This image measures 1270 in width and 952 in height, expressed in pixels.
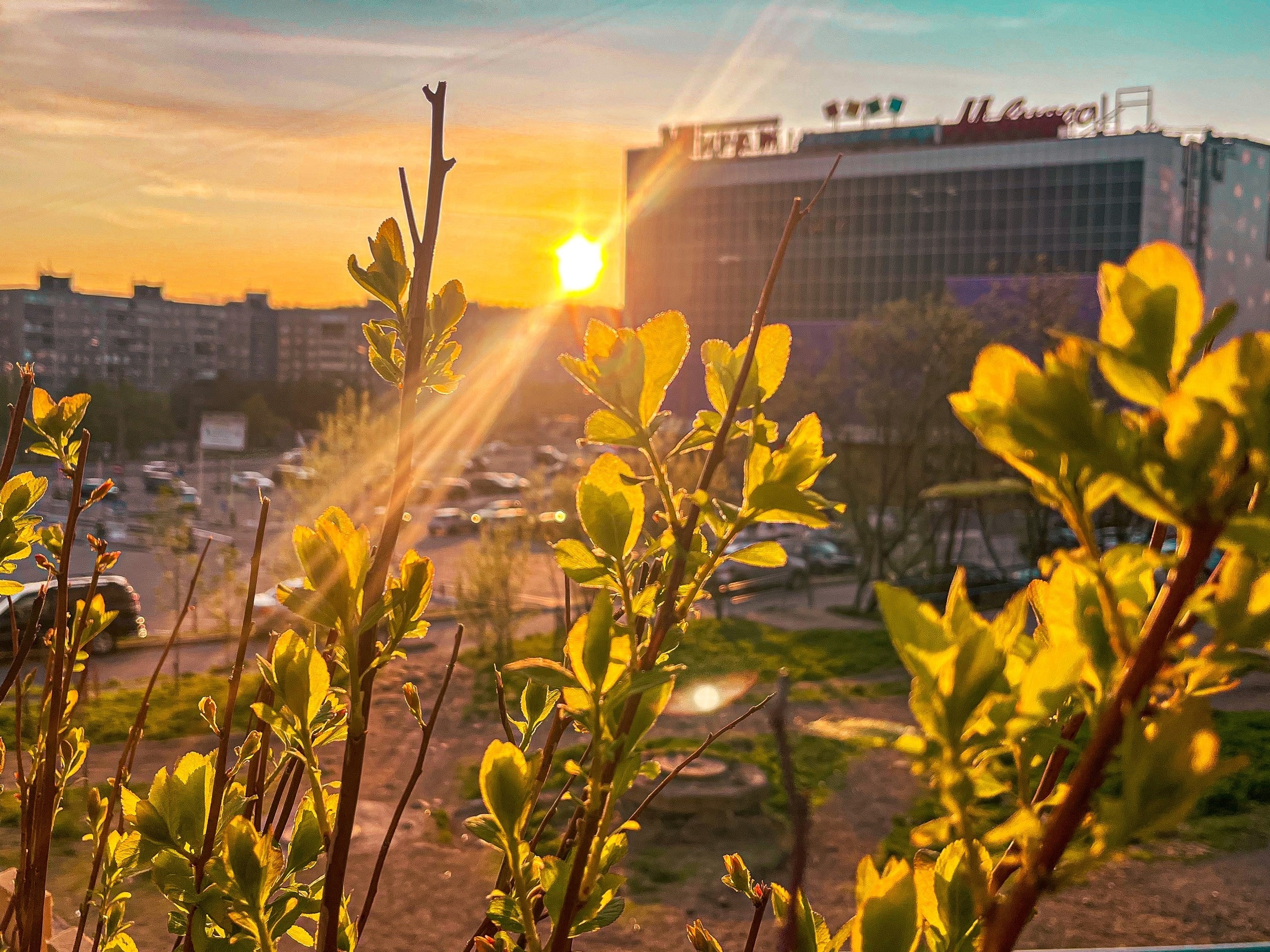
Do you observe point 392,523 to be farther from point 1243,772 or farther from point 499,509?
point 499,509

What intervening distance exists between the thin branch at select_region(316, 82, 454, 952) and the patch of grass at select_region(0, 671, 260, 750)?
8934 millimetres

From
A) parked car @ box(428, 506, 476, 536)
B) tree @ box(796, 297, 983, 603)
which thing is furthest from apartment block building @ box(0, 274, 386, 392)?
tree @ box(796, 297, 983, 603)

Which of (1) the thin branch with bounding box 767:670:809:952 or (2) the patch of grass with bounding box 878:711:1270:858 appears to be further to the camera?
(2) the patch of grass with bounding box 878:711:1270:858

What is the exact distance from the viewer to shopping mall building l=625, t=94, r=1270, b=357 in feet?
115

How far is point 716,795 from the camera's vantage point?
27.3 ft

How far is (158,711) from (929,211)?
32715 millimetres

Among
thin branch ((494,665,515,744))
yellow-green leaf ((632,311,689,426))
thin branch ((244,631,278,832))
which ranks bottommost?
thin branch ((244,631,278,832))

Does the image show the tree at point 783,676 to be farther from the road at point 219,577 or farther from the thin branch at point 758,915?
the road at point 219,577

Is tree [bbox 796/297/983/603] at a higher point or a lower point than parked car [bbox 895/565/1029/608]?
higher

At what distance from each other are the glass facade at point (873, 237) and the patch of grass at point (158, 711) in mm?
23795

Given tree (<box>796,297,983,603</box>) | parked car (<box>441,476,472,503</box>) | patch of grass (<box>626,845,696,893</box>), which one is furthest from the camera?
parked car (<box>441,476,472,503</box>)

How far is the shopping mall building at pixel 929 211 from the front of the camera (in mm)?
35062

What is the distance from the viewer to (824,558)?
79.4 feet

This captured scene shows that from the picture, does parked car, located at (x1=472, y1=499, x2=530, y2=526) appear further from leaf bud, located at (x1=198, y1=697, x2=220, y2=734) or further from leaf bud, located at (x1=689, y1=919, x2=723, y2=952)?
leaf bud, located at (x1=689, y1=919, x2=723, y2=952)
